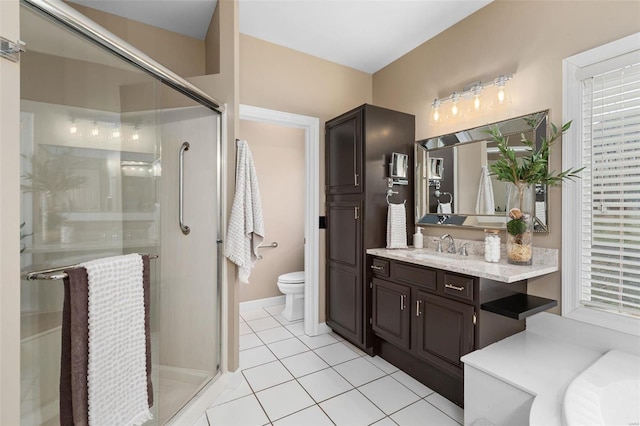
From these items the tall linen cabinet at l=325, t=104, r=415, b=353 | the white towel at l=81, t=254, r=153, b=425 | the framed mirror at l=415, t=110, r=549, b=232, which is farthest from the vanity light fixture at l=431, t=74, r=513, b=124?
the white towel at l=81, t=254, r=153, b=425

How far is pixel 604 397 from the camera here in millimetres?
1209

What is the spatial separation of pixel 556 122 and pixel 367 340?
2.10 metres

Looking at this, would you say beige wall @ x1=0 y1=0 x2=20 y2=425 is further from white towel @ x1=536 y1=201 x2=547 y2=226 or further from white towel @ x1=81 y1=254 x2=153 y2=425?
white towel @ x1=536 y1=201 x2=547 y2=226

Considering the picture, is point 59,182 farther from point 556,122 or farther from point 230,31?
point 556,122

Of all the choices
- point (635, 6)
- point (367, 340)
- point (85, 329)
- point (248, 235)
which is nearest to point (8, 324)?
point (85, 329)

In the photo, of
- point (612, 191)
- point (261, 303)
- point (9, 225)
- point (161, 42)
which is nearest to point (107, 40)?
point (9, 225)

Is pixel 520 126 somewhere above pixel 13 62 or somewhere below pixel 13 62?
above

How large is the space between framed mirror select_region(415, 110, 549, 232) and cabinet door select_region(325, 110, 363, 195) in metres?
0.59

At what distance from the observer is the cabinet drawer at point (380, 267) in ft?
7.75

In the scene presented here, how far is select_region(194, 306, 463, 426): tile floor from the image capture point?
1752 mm

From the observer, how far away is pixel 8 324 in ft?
2.82

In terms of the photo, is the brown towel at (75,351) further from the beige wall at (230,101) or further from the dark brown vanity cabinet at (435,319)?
the dark brown vanity cabinet at (435,319)

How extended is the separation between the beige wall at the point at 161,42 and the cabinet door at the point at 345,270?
187 cm

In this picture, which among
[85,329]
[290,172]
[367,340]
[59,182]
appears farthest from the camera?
[290,172]
